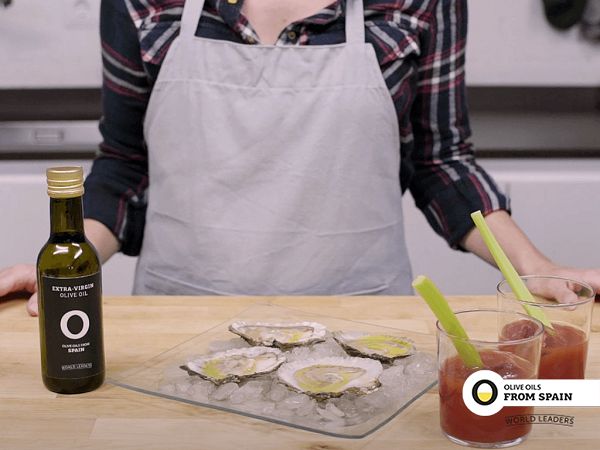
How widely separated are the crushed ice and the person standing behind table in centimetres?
50

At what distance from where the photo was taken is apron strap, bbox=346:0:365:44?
4.08ft

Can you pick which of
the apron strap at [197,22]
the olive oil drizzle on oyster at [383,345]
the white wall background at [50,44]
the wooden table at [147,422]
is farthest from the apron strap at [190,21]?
the white wall background at [50,44]

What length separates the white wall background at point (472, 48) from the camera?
2.06 metres

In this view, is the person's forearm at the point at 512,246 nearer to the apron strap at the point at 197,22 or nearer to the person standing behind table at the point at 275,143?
the person standing behind table at the point at 275,143

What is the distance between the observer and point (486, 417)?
1.95ft

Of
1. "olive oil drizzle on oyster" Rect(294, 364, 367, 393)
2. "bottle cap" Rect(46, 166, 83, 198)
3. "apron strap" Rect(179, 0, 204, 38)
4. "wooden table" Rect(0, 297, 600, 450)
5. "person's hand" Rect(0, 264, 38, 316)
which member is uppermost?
"apron strap" Rect(179, 0, 204, 38)

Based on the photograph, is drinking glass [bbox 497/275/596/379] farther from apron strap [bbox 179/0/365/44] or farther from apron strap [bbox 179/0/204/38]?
apron strap [bbox 179/0/204/38]

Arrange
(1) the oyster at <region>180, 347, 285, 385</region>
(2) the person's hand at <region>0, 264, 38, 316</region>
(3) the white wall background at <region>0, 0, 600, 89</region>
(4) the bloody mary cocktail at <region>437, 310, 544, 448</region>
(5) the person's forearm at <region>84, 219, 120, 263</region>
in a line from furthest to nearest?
(3) the white wall background at <region>0, 0, 600, 89</region> → (5) the person's forearm at <region>84, 219, 120, 263</region> → (2) the person's hand at <region>0, 264, 38, 316</region> → (1) the oyster at <region>180, 347, 285, 385</region> → (4) the bloody mary cocktail at <region>437, 310, 544, 448</region>

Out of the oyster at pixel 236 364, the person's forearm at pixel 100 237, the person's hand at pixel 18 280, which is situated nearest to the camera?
the oyster at pixel 236 364

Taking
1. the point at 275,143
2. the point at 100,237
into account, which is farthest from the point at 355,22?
the point at 100,237

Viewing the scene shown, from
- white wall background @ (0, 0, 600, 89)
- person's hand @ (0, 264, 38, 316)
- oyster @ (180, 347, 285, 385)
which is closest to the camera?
A: oyster @ (180, 347, 285, 385)

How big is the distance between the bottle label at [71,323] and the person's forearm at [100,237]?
51cm

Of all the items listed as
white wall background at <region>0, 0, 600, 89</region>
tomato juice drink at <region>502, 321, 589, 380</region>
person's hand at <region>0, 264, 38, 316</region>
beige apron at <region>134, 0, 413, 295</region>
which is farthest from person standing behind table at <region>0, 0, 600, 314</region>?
white wall background at <region>0, 0, 600, 89</region>

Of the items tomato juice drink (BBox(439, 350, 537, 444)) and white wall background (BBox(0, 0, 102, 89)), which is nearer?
tomato juice drink (BBox(439, 350, 537, 444))
